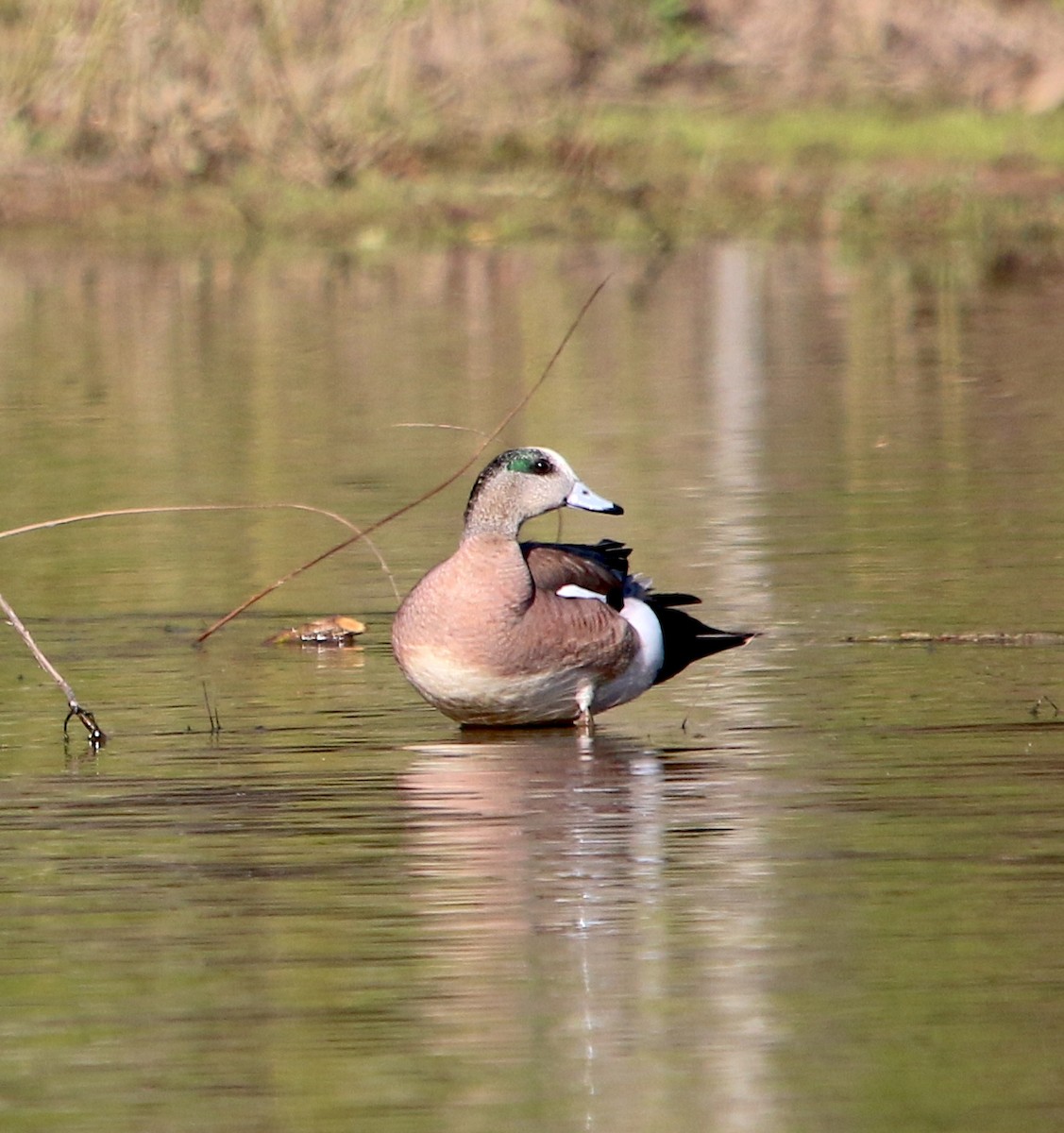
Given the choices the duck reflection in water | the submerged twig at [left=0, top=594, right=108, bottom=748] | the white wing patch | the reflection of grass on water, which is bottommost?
the duck reflection in water

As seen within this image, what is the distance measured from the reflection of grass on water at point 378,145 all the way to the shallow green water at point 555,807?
913 centimetres

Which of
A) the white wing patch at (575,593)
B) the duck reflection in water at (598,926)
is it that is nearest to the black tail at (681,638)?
the white wing patch at (575,593)

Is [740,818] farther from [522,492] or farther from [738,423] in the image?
[738,423]

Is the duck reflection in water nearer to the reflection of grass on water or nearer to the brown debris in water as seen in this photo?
the brown debris in water

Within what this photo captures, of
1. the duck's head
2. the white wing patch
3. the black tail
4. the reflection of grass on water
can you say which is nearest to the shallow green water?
the black tail

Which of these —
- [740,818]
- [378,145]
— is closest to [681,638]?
[740,818]

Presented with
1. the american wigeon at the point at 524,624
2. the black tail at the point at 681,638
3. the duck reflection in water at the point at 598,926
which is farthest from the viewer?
the black tail at the point at 681,638

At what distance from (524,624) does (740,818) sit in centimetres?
98

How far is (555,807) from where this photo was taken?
5938mm

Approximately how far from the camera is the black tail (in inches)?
276

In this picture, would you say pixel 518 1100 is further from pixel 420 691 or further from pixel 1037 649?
pixel 1037 649

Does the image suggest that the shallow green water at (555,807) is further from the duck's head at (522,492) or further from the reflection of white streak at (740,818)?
the duck's head at (522,492)

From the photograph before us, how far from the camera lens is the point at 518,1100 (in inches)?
162

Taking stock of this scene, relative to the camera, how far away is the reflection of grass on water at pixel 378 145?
21.9 metres
